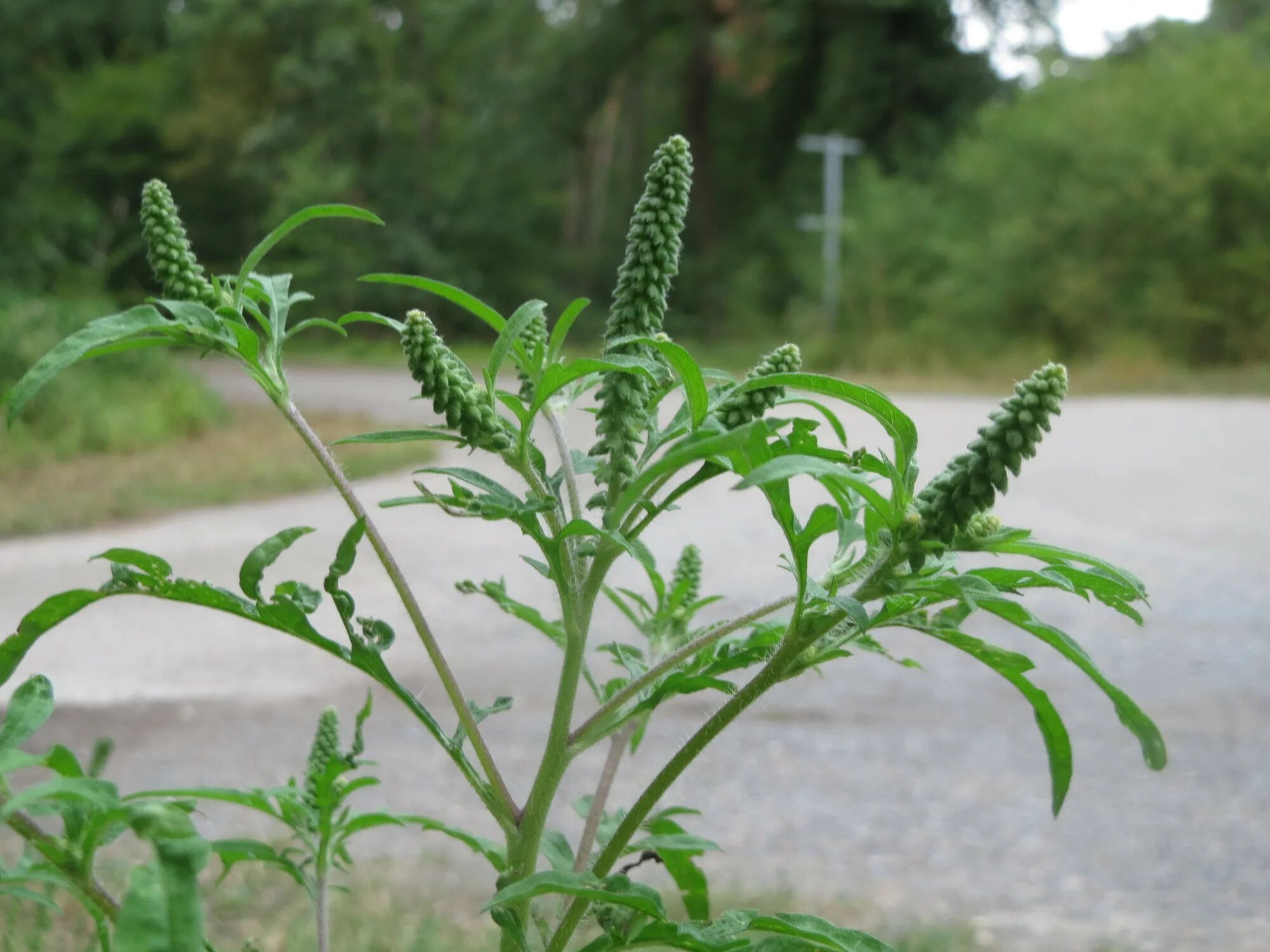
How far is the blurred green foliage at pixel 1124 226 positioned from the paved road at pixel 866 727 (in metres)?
5.78

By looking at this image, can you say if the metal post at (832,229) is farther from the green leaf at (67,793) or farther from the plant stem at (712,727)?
the green leaf at (67,793)

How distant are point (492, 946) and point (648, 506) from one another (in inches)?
49.9

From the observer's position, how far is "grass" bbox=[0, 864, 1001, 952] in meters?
1.62

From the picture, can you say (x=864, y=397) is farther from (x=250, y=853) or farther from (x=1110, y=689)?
(x=250, y=853)

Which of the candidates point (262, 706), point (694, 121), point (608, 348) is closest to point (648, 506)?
point (608, 348)

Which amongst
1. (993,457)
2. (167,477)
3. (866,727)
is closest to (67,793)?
(993,457)

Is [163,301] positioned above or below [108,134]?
below

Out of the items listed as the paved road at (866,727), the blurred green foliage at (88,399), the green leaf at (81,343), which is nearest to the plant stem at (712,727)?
the green leaf at (81,343)

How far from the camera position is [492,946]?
68.3 inches

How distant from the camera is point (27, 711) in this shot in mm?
632

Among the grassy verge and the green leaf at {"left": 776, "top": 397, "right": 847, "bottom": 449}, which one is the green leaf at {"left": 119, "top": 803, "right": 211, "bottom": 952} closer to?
the green leaf at {"left": 776, "top": 397, "right": 847, "bottom": 449}

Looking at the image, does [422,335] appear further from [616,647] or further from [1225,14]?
[1225,14]

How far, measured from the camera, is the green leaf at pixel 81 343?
23.5 inches

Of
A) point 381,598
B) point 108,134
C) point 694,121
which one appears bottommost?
point 381,598
